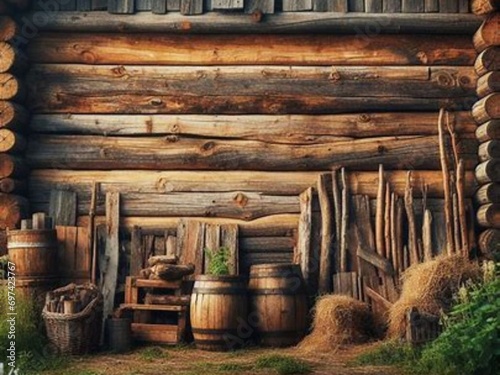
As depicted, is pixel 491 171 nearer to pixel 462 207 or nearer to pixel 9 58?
pixel 462 207

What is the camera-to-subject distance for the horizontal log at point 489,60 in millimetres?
8969

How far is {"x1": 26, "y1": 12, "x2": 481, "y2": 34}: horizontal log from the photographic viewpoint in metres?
9.34

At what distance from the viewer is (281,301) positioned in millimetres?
8156

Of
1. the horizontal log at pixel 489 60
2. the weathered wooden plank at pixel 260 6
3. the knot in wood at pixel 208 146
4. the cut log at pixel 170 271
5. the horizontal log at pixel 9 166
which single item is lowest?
the cut log at pixel 170 271

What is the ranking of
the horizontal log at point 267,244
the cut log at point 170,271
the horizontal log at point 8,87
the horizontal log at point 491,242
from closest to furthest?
the cut log at point 170,271 < the horizontal log at point 491,242 < the horizontal log at point 8,87 < the horizontal log at point 267,244

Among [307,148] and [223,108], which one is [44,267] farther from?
[307,148]

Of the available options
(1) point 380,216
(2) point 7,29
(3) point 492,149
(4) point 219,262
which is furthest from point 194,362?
(2) point 7,29

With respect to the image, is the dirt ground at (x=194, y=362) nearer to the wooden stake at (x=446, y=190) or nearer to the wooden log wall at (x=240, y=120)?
the wooden log wall at (x=240, y=120)

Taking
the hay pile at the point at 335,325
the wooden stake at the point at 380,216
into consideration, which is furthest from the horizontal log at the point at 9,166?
the wooden stake at the point at 380,216

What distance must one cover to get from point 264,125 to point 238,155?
57cm

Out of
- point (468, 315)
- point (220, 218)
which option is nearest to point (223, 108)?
point (220, 218)

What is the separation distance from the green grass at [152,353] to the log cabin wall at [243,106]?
5.71ft

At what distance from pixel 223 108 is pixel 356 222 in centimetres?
246

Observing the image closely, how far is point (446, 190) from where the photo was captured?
900 cm
